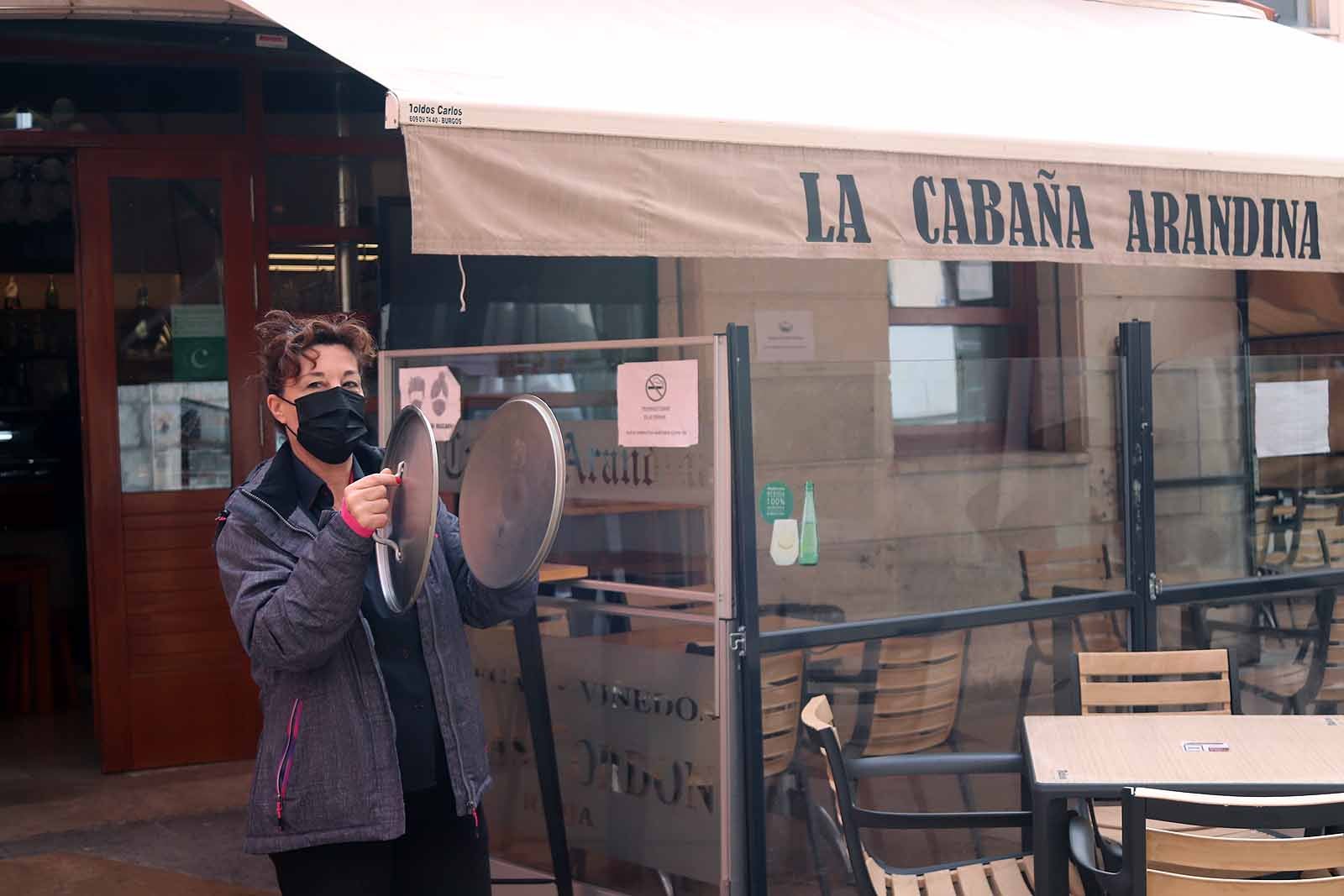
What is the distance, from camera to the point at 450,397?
4.86 metres

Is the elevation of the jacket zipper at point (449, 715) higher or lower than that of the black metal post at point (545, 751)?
higher

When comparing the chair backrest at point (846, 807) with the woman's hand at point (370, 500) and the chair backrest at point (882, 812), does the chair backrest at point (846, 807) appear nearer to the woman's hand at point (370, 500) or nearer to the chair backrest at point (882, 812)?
the chair backrest at point (882, 812)

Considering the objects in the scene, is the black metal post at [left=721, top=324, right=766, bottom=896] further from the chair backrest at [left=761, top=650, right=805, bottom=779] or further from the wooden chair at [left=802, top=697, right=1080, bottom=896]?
the wooden chair at [left=802, top=697, right=1080, bottom=896]

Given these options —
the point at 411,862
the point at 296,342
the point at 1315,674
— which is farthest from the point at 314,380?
the point at 1315,674

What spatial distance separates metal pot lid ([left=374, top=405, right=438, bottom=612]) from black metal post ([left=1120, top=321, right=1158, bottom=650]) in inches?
122

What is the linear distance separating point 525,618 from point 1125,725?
1863 mm

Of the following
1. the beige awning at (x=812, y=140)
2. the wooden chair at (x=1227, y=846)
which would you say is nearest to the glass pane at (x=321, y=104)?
the beige awning at (x=812, y=140)

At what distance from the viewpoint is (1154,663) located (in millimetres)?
4297

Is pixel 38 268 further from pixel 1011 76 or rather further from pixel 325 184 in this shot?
pixel 1011 76

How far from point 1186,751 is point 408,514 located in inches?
84.5

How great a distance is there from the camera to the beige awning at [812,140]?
3.56m

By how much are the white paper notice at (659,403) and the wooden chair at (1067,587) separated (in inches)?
64.1

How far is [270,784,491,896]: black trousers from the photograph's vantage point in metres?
2.75

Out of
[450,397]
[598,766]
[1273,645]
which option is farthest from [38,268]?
[1273,645]
